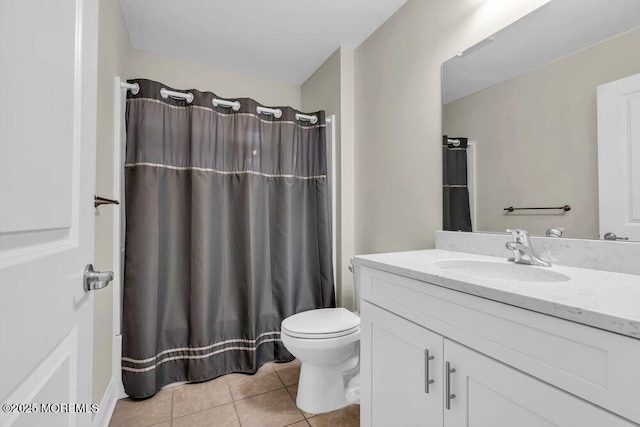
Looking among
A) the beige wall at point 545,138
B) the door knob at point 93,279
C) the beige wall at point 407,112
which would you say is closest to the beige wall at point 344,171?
the beige wall at point 407,112

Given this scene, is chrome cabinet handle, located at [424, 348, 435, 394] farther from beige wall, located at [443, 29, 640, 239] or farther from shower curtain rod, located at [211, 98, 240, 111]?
shower curtain rod, located at [211, 98, 240, 111]

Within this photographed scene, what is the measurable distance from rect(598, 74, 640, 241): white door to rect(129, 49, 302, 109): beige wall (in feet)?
7.72

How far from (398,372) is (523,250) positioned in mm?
660

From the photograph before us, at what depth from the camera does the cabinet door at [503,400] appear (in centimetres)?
60

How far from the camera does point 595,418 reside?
22.5 inches

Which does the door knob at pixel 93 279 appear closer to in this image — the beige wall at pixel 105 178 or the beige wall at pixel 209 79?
the beige wall at pixel 105 178

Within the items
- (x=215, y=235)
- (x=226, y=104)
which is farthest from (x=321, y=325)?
(x=226, y=104)

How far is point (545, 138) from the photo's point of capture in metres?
1.18

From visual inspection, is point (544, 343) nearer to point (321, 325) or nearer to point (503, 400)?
point (503, 400)

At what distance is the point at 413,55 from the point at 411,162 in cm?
63

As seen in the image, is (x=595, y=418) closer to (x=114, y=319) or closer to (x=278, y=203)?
(x=278, y=203)

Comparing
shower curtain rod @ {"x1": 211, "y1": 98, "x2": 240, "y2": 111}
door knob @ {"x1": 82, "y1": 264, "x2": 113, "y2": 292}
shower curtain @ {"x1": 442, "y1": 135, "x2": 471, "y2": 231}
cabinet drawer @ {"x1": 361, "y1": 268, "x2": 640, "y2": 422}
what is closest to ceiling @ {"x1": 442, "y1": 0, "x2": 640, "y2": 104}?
shower curtain @ {"x1": 442, "y1": 135, "x2": 471, "y2": 231}

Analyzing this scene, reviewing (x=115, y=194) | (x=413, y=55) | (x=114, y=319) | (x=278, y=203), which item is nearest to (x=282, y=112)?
(x=278, y=203)

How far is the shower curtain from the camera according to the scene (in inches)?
59.1
